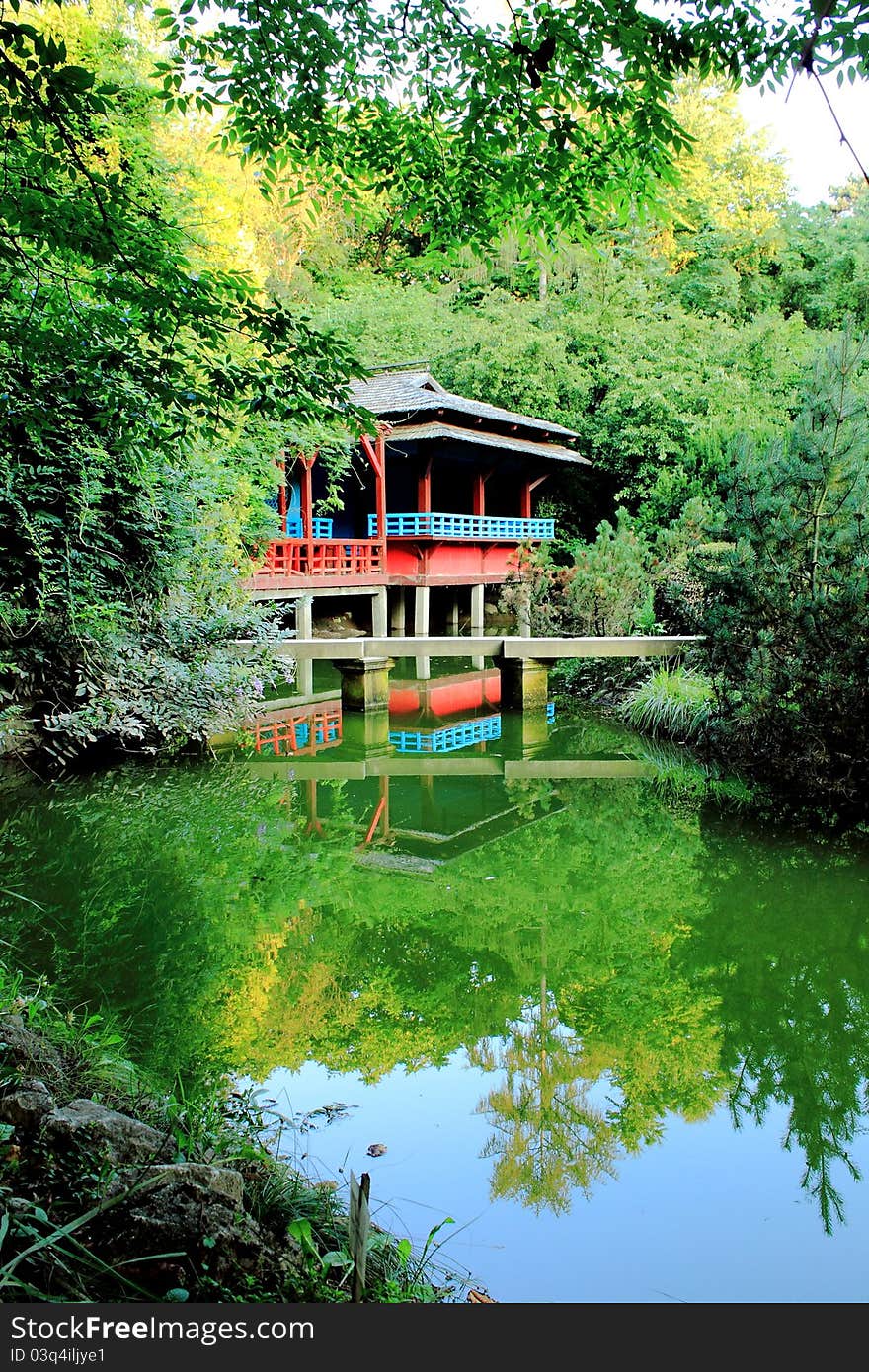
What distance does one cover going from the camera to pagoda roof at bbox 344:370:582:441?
1656 centimetres

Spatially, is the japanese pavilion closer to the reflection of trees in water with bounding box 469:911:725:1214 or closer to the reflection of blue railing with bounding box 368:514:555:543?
the reflection of blue railing with bounding box 368:514:555:543

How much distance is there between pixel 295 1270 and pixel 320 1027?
6.71ft

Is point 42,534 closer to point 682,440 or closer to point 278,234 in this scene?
point 682,440

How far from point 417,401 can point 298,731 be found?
7.40 metres

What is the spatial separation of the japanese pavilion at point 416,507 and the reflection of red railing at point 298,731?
212 centimetres

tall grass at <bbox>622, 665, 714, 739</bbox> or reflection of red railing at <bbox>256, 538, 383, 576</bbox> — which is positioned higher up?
reflection of red railing at <bbox>256, 538, 383, 576</bbox>

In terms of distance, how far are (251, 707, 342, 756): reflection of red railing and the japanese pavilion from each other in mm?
2119

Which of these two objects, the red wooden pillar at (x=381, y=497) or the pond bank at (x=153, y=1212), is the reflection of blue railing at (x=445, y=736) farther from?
the pond bank at (x=153, y=1212)

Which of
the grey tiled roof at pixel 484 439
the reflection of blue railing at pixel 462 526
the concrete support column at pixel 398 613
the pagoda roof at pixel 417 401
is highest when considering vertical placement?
the pagoda roof at pixel 417 401

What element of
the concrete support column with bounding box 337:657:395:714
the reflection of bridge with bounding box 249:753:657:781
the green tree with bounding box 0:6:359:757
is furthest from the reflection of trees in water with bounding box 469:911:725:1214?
the concrete support column with bounding box 337:657:395:714

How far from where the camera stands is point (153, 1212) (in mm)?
2205

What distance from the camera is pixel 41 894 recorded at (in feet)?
18.9

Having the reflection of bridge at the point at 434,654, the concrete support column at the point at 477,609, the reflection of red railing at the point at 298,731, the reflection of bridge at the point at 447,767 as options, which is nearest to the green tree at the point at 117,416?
the reflection of bridge at the point at 447,767

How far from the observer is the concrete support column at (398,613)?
744 inches
